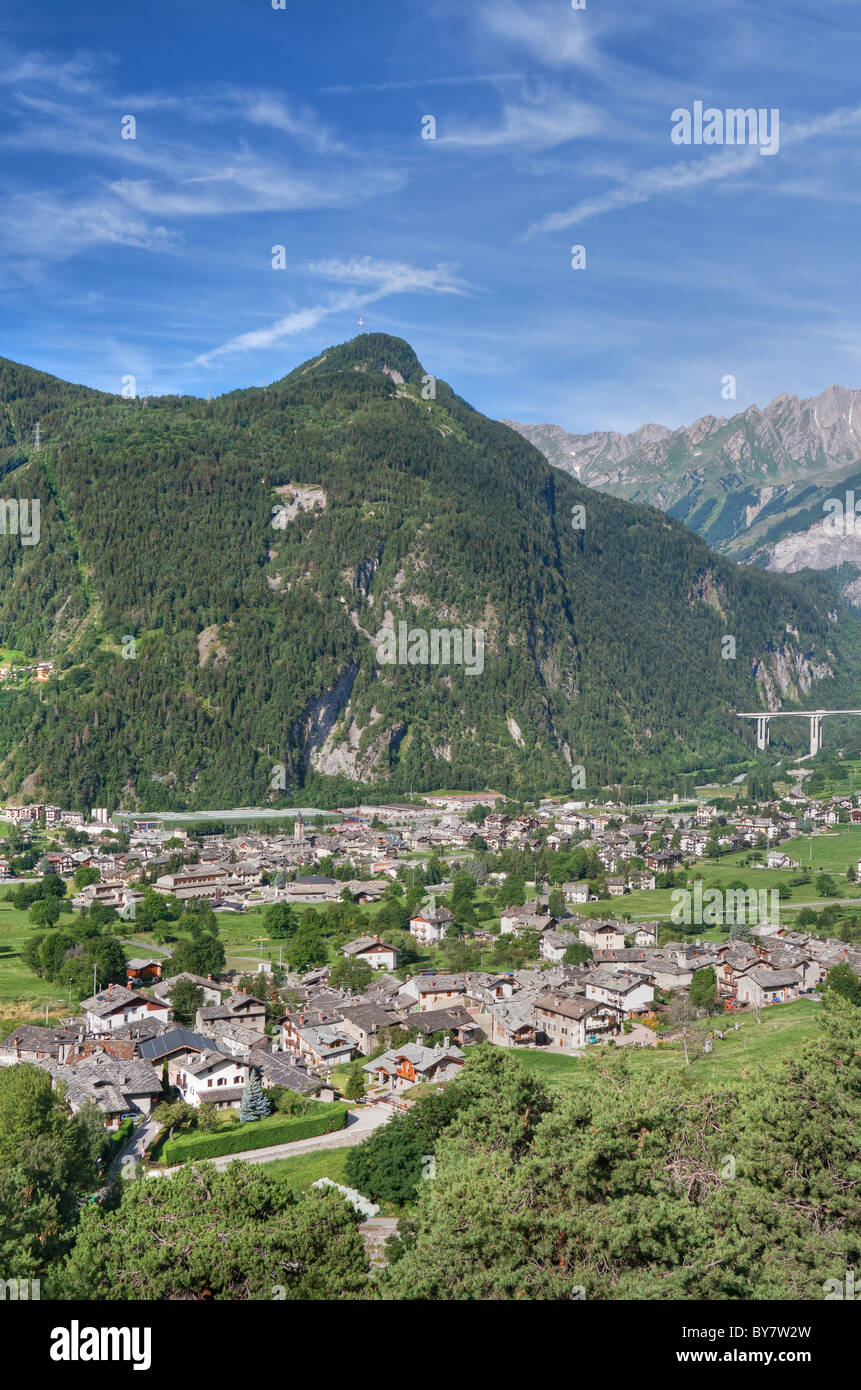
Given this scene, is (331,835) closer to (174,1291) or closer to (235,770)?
(235,770)

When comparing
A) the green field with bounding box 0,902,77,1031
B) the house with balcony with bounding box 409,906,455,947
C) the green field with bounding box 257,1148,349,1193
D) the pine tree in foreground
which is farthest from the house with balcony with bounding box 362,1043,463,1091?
the house with balcony with bounding box 409,906,455,947

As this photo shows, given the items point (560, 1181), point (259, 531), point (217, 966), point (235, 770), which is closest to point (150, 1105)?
point (217, 966)

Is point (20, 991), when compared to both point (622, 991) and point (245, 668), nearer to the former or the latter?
point (622, 991)

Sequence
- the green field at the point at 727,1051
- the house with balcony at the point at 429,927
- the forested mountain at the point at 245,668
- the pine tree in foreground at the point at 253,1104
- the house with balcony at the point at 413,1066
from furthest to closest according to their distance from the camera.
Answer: the forested mountain at the point at 245,668, the house with balcony at the point at 429,927, the house with balcony at the point at 413,1066, the green field at the point at 727,1051, the pine tree in foreground at the point at 253,1104

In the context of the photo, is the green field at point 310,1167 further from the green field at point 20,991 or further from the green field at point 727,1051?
the green field at point 20,991

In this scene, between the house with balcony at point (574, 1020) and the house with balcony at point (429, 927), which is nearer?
the house with balcony at point (574, 1020)

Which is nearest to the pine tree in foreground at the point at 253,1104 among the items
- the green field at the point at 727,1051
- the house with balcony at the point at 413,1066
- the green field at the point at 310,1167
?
the green field at the point at 310,1167
